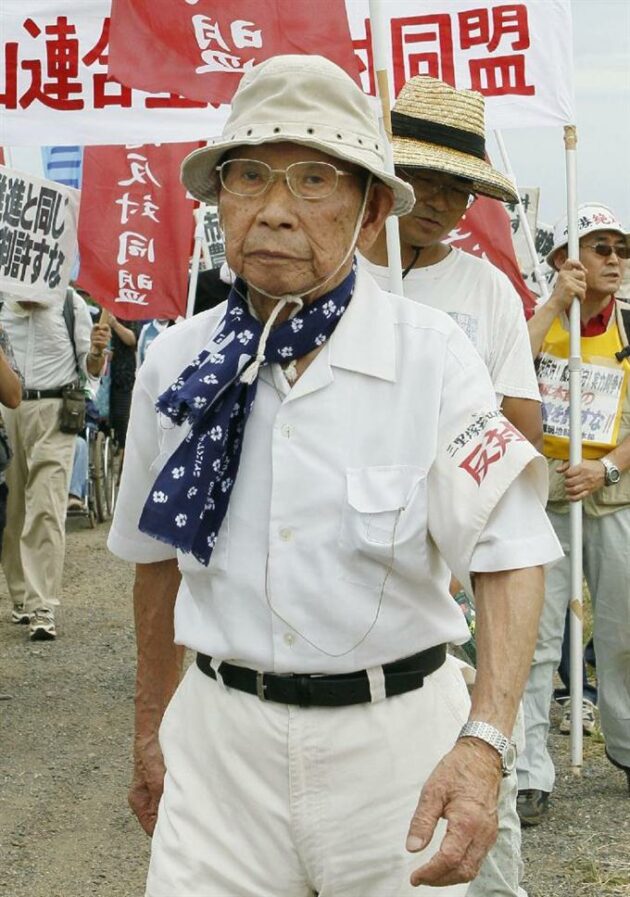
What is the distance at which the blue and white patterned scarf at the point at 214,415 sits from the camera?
2730 millimetres

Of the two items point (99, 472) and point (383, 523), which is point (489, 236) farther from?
point (383, 523)

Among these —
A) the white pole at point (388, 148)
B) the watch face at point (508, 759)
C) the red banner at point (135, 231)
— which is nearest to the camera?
the watch face at point (508, 759)

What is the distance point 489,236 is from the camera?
30.3 ft

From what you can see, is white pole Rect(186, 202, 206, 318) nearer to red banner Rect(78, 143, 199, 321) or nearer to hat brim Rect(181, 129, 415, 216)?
red banner Rect(78, 143, 199, 321)

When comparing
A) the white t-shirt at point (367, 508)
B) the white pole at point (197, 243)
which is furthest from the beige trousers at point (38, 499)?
the white t-shirt at point (367, 508)

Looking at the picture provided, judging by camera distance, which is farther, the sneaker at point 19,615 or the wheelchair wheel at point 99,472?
the wheelchair wheel at point 99,472

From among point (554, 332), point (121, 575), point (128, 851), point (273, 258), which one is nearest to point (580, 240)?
point (554, 332)

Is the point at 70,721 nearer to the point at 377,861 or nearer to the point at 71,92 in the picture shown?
the point at 71,92

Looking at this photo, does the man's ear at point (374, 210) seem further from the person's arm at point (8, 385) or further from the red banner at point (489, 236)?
the red banner at point (489, 236)

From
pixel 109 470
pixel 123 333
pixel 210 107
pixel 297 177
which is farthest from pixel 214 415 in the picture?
pixel 109 470

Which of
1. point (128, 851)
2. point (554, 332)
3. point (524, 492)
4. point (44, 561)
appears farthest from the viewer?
point (44, 561)

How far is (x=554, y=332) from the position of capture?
20.8 ft

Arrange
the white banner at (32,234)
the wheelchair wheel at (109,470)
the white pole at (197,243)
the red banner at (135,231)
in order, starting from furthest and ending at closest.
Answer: the wheelchair wheel at (109,470) → the white pole at (197,243) → the red banner at (135,231) → the white banner at (32,234)

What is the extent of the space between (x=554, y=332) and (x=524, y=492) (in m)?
3.80
